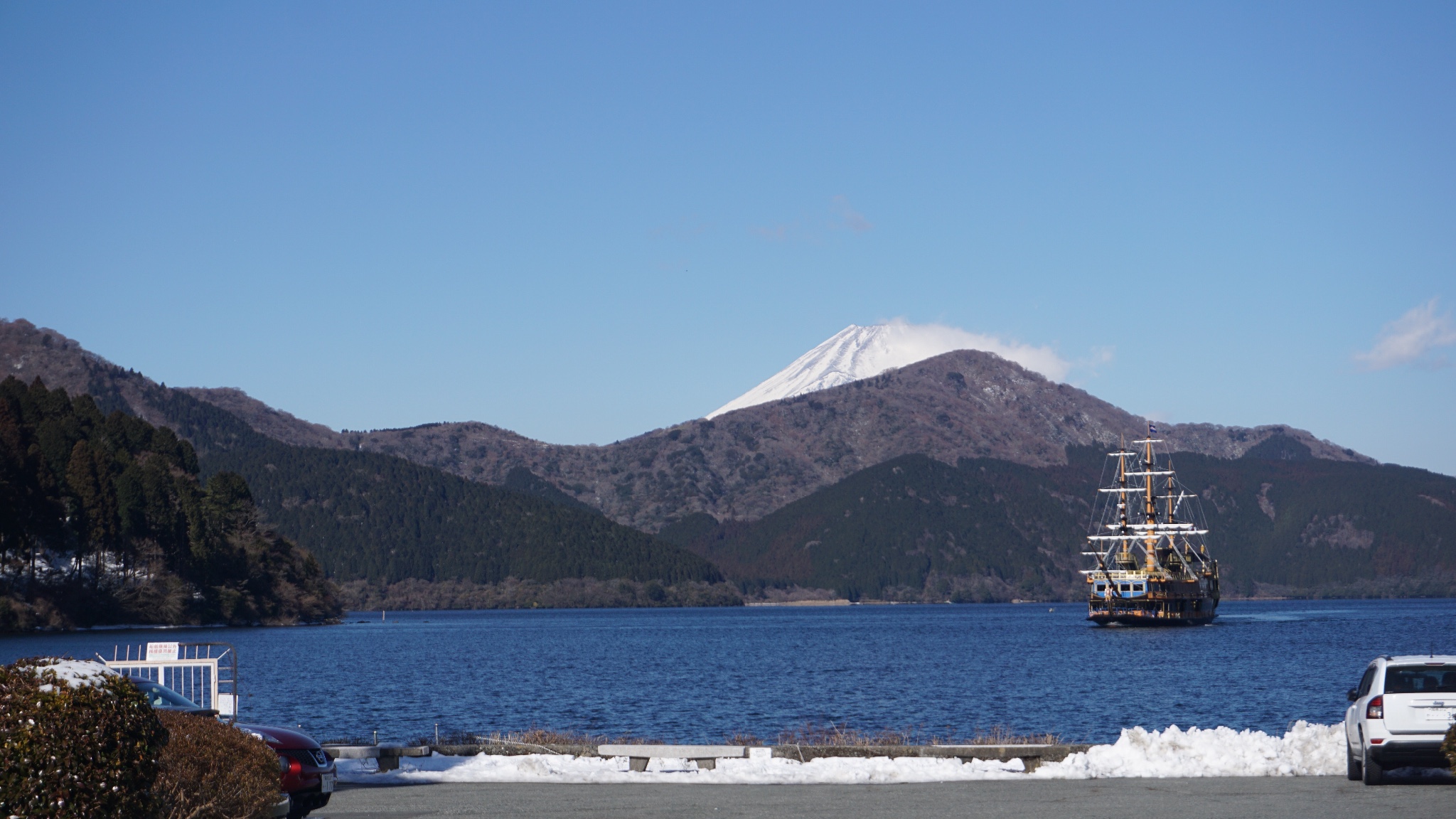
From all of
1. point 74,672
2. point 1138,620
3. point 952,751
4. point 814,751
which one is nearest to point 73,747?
point 74,672

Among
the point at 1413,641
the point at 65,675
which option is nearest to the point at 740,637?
the point at 1413,641

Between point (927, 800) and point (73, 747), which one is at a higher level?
point (73, 747)

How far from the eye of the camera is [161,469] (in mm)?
159500

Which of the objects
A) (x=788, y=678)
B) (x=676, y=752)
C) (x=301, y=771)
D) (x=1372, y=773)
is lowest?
(x=788, y=678)

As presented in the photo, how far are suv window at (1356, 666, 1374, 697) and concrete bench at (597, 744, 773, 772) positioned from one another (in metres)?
9.80

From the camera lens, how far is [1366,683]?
21.8 meters

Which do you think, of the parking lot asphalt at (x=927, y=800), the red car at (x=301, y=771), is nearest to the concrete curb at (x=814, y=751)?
the parking lot asphalt at (x=927, y=800)

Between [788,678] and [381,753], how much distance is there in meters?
54.4

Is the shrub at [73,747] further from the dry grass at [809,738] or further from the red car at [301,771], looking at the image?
the dry grass at [809,738]

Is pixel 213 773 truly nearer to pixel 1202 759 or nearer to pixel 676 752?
pixel 676 752

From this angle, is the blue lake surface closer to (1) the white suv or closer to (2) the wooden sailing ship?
(2) the wooden sailing ship

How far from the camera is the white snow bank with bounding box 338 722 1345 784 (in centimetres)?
2317

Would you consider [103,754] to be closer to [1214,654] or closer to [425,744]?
[425,744]

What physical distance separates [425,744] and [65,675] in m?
15.3
